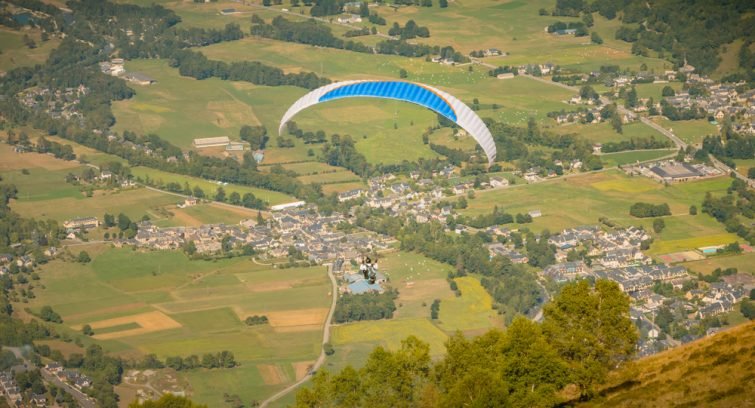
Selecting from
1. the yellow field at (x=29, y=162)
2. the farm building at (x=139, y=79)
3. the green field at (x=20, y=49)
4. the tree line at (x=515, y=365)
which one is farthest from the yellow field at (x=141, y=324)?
the green field at (x=20, y=49)

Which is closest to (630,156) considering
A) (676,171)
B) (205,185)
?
(676,171)

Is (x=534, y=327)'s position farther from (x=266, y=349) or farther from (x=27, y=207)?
(x=27, y=207)

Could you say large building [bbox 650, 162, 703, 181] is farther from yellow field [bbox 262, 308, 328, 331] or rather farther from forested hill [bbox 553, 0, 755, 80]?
yellow field [bbox 262, 308, 328, 331]

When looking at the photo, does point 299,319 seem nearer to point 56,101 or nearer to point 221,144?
point 221,144

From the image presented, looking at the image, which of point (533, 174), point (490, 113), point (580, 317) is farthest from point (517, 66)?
point (580, 317)

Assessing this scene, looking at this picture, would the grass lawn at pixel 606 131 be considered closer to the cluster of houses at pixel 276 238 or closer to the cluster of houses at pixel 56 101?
the cluster of houses at pixel 276 238

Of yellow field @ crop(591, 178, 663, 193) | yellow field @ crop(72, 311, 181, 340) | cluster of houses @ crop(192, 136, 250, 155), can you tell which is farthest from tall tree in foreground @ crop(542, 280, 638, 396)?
cluster of houses @ crop(192, 136, 250, 155)

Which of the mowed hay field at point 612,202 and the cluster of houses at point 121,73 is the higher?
the mowed hay field at point 612,202
